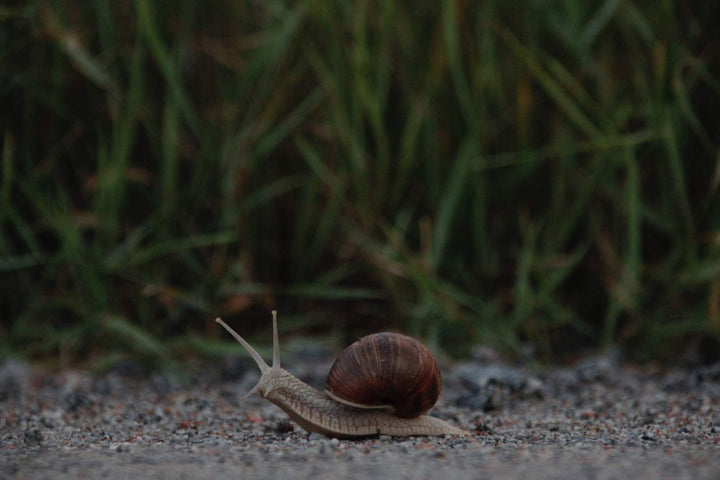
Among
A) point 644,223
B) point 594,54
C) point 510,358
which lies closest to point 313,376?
point 510,358

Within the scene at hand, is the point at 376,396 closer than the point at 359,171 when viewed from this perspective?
Yes

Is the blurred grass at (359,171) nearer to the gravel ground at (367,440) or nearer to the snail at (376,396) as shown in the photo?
the gravel ground at (367,440)

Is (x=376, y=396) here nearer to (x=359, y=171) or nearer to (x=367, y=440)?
(x=367, y=440)

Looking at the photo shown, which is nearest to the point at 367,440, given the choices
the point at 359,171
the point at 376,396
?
the point at 376,396

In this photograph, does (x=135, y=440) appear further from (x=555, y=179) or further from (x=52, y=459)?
(x=555, y=179)

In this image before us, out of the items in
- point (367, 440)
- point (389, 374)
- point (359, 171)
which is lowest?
point (367, 440)

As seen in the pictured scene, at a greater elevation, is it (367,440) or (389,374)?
(389,374)

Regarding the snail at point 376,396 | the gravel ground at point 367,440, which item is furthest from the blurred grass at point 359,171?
the snail at point 376,396
